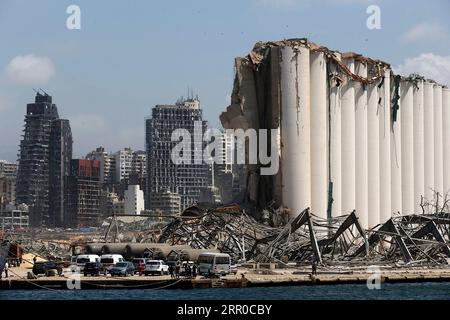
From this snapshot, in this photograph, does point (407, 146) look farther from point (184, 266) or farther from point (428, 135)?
point (184, 266)

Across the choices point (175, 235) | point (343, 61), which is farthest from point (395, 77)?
point (175, 235)

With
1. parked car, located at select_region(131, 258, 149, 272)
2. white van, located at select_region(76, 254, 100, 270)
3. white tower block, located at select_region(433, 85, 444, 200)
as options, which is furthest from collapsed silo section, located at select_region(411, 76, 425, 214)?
white van, located at select_region(76, 254, 100, 270)

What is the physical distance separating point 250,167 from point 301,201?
7.96 m

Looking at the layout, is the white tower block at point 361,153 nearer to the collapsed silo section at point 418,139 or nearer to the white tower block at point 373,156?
the white tower block at point 373,156

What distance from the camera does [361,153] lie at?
122 metres

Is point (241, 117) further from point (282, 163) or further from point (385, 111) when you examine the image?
point (385, 111)

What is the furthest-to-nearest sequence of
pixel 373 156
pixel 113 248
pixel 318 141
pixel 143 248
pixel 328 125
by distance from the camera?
pixel 373 156
pixel 328 125
pixel 318 141
pixel 113 248
pixel 143 248

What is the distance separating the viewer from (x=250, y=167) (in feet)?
383

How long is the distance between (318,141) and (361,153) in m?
10.1

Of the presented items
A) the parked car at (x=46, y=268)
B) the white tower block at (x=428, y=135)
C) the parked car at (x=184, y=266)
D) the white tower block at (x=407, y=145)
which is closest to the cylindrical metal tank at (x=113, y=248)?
the parked car at (x=184, y=266)

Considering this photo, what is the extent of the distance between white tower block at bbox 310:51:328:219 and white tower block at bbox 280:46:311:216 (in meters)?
1.35

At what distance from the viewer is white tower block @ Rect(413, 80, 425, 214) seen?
138m

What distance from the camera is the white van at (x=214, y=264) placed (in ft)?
258

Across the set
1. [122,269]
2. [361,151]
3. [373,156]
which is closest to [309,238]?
[361,151]
